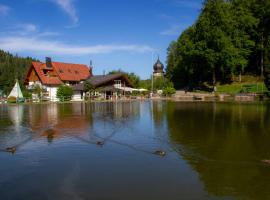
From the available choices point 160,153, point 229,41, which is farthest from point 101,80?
point 160,153

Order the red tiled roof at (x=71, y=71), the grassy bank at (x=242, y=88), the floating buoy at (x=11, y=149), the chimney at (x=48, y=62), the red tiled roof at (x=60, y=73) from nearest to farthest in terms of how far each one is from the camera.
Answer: the floating buoy at (x=11, y=149), the grassy bank at (x=242, y=88), the red tiled roof at (x=60, y=73), the red tiled roof at (x=71, y=71), the chimney at (x=48, y=62)

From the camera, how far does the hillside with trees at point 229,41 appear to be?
6334 cm

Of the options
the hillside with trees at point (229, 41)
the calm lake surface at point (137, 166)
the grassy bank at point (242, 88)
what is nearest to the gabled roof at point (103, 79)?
the hillside with trees at point (229, 41)

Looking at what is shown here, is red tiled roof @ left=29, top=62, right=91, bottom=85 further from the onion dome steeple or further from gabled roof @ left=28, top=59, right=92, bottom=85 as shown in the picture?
the onion dome steeple

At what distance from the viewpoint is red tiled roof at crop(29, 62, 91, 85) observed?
76500mm

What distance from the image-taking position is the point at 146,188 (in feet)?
29.8

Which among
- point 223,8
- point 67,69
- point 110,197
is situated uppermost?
point 223,8

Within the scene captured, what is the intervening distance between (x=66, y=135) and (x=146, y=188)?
10546 mm

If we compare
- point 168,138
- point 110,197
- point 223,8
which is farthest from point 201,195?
point 223,8

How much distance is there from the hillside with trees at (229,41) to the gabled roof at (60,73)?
24.4 metres

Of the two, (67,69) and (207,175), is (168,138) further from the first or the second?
(67,69)

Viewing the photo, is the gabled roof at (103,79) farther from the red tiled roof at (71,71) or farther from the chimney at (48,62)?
the chimney at (48,62)

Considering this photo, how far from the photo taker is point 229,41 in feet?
210

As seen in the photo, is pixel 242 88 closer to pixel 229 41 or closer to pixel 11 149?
pixel 229 41
